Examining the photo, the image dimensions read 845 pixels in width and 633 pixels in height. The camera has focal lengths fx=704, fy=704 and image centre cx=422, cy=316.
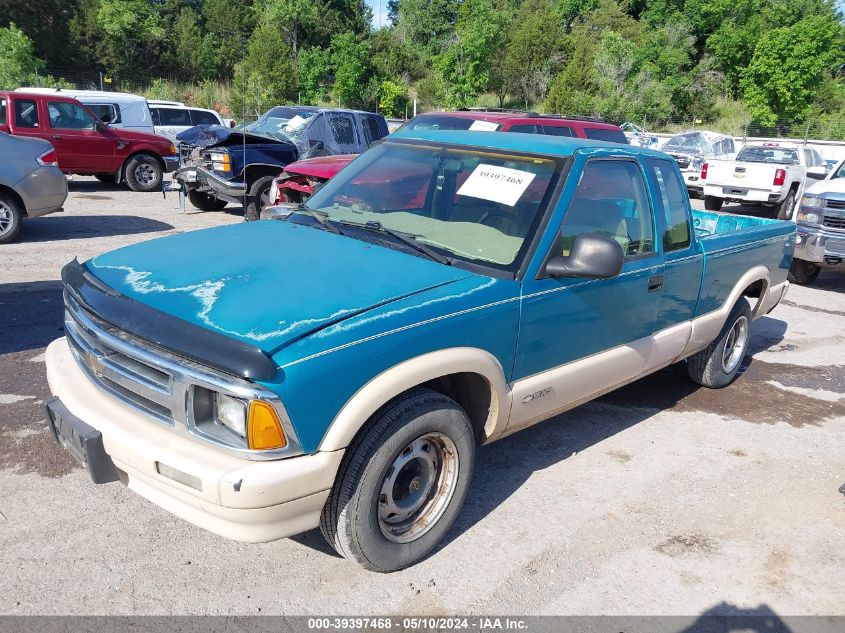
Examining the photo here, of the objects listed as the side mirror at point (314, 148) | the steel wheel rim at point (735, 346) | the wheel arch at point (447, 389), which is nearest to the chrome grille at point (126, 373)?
the wheel arch at point (447, 389)

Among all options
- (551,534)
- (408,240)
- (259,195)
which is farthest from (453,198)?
(259,195)

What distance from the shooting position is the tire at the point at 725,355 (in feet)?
18.0

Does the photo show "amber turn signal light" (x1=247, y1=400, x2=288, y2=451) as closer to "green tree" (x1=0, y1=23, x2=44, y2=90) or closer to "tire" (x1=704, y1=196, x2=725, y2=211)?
"tire" (x1=704, y1=196, x2=725, y2=211)

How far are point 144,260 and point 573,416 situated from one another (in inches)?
120

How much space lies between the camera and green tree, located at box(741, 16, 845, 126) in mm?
46375

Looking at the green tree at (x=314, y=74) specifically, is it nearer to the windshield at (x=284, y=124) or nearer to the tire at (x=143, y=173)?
the tire at (x=143, y=173)

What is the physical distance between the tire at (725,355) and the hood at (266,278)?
3031 mm

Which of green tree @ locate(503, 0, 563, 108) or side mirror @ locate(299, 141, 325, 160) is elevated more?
green tree @ locate(503, 0, 563, 108)

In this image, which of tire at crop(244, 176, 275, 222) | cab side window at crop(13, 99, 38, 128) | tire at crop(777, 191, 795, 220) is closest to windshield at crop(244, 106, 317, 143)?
tire at crop(244, 176, 275, 222)

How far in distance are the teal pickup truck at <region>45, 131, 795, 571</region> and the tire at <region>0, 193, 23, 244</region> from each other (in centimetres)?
671

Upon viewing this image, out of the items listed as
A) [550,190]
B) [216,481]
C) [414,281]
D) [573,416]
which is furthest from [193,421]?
[573,416]

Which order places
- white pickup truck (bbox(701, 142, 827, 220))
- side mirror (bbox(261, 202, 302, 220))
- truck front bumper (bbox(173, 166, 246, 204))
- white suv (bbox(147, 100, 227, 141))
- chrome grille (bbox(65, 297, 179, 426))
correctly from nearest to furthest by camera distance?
chrome grille (bbox(65, 297, 179, 426)) < side mirror (bbox(261, 202, 302, 220)) < truck front bumper (bbox(173, 166, 246, 204)) < white pickup truck (bbox(701, 142, 827, 220)) < white suv (bbox(147, 100, 227, 141))

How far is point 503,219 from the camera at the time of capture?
12.2 feet

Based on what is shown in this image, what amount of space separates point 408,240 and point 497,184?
62cm
